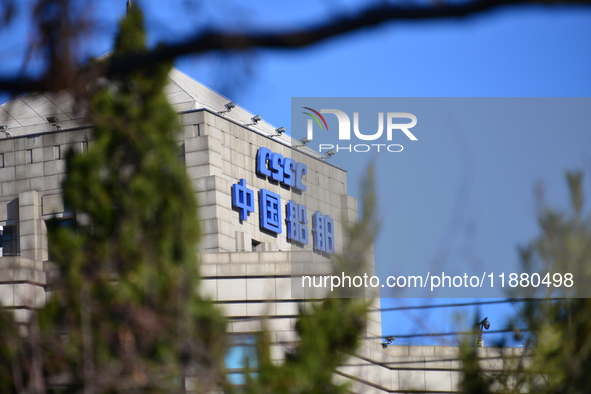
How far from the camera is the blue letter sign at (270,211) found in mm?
30734

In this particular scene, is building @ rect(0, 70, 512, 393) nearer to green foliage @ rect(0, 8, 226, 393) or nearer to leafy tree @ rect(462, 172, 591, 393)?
leafy tree @ rect(462, 172, 591, 393)

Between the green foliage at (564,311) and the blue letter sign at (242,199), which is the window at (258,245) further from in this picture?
the green foliage at (564,311)

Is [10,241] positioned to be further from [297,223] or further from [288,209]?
[297,223]

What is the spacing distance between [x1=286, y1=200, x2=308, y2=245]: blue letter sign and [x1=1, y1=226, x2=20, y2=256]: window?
27.6 ft

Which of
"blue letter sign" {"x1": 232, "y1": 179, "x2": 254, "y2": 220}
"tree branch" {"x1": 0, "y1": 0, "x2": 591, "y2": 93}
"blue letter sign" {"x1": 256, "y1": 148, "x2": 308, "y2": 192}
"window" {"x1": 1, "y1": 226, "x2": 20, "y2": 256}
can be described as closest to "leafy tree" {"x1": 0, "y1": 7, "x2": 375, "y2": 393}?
"tree branch" {"x1": 0, "y1": 0, "x2": 591, "y2": 93}

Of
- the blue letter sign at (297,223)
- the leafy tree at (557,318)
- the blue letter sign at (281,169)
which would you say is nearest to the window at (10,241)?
the blue letter sign at (281,169)

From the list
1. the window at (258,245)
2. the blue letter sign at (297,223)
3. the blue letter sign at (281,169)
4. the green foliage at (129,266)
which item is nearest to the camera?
the green foliage at (129,266)

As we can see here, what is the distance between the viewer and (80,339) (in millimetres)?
8125

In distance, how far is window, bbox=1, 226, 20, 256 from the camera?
30656mm

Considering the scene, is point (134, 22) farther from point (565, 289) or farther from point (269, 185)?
point (269, 185)

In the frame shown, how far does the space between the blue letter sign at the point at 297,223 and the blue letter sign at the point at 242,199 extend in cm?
170

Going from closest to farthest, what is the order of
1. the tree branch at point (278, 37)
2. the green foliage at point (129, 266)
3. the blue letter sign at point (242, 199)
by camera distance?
the tree branch at point (278, 37)
the green foliage at point (129, 266)
the blue letter sign at point (242, 199)

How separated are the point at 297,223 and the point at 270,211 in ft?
3.67

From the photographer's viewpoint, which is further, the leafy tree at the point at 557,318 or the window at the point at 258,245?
the window at the point at 258,245
